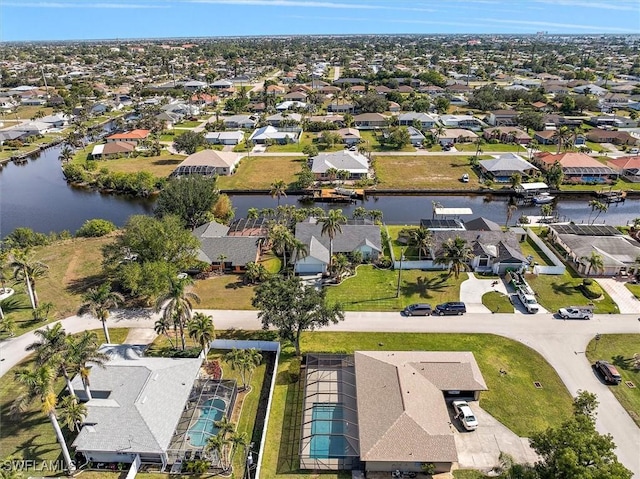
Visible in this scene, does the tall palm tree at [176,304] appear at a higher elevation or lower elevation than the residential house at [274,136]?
higher

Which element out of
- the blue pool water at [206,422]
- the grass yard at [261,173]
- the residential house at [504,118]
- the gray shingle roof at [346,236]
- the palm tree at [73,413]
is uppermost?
the residential house at [504,118]

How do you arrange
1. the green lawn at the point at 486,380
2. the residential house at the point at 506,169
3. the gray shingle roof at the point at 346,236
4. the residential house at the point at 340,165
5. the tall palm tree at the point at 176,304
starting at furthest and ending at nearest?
the residential house at the point at 340,165 < the residential house at the point at 506,169 < the gray shingle roof at the point at 346,236 < the tall palm tree at the point at 176,304 < the green lawn at the point at 486,380

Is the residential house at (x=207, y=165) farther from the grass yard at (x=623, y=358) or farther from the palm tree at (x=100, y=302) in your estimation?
the grass yard at (x=623, y=358)

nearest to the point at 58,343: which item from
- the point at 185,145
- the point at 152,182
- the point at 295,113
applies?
the point at 152,182

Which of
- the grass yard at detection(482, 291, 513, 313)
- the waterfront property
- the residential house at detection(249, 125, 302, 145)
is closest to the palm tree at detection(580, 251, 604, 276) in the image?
the grass yard at detection(482, 291, 513, 313)

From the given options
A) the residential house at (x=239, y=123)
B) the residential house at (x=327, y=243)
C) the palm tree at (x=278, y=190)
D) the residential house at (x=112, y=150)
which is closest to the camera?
the residential house at (x=327, y=243)

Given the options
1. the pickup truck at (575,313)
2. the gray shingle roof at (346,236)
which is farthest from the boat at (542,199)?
the pickup truck at (575,313)

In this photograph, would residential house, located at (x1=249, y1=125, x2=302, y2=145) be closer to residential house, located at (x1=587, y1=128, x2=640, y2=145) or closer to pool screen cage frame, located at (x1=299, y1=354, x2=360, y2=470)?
residential house, located at (x1=587, y1=128, x2=640, y2=145)

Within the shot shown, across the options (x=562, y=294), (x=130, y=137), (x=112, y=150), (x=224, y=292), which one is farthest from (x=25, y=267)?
(x=130, y=137)
